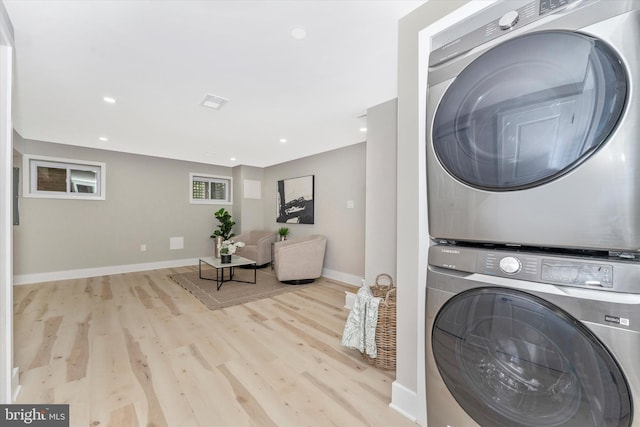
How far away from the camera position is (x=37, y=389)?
160cm

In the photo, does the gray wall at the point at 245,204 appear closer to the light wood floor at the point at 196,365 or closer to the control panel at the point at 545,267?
the light wood floor at the point at 196,365

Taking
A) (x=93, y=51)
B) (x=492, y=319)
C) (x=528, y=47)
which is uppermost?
(x=93, y=51)

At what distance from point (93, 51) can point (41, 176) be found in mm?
3731

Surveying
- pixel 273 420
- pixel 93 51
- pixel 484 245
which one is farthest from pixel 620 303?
pixel 93 51

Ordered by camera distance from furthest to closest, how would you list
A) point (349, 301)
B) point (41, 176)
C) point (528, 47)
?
point (41, 176)
point (349, 301)
point (528, 47)

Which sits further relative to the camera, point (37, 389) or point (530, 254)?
point (37, 389)

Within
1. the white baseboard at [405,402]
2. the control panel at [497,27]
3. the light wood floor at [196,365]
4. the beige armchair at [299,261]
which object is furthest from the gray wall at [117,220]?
the control panel at [497,27]

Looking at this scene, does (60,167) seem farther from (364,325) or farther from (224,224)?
(364,325)

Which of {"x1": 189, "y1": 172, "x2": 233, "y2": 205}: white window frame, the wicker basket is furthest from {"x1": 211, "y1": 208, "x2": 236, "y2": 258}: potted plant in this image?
the wicker basket

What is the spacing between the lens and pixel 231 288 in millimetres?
3693

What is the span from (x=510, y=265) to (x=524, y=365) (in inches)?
12.6

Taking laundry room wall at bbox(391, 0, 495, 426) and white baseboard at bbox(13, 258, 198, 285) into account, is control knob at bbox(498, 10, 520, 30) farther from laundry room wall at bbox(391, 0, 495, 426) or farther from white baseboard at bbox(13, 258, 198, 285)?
white baseboard at bbox(13, 258, 198, 285)

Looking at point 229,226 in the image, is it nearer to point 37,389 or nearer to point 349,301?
point 349,301

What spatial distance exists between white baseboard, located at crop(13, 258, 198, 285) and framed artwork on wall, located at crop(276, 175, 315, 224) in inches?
85.5
